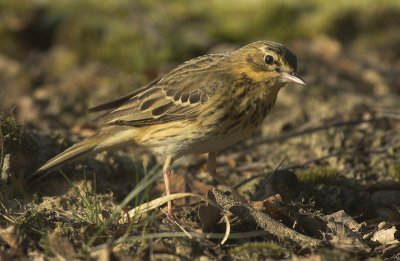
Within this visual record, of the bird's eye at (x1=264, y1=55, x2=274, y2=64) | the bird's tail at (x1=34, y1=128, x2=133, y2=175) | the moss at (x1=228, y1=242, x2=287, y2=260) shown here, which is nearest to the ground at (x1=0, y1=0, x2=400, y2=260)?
the moss at (x1=228, y1=242, x2=287, y2=260)

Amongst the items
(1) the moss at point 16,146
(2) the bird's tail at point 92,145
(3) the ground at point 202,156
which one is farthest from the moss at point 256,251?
(1) the moss at point 16,146

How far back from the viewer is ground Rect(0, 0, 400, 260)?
5.20m

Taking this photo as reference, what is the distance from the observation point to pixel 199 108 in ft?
21.1

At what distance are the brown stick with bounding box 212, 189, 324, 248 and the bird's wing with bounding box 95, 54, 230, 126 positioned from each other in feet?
3.59

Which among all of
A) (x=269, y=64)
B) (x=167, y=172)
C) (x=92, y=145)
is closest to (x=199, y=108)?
(x=167, y=172)

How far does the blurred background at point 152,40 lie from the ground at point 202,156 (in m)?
0.03

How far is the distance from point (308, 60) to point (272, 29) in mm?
1532

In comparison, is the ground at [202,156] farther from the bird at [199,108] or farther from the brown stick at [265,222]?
the bird at [199,108]

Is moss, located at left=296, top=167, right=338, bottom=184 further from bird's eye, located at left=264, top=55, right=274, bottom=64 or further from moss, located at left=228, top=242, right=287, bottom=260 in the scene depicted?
moss, located at left=228, top=242, right=287, bottom=260

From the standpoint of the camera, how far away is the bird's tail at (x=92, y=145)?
21.5 feet

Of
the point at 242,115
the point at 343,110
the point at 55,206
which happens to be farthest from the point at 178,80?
the point at 343,110

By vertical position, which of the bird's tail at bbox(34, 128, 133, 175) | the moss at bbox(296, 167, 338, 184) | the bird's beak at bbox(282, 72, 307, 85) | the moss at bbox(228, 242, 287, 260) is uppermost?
the bird's beak at bbox(282, 72, 307, 85)

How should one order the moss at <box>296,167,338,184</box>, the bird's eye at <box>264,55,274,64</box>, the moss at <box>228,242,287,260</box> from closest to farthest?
1. the moss at <box>228,242,287,260</box>
2. the bird's eye at <box>264,55,274,64</box>
3. the moss at <box>296,167,338,184</box>

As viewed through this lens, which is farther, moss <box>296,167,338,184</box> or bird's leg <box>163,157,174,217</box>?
moss <box>296,167,338,184</box>
